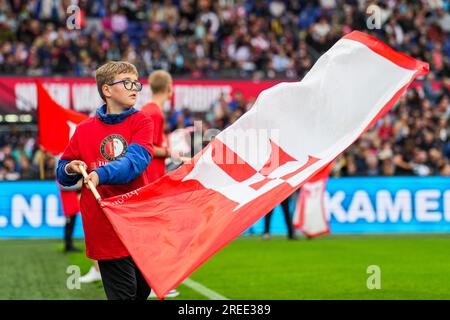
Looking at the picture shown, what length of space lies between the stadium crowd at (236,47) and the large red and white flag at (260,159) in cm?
1303

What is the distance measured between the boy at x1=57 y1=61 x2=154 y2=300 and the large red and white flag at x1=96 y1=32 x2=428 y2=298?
8.0 inches

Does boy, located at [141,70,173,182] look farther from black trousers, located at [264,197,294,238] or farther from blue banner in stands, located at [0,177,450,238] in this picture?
blue banner in stands, located at [0,177,450,238]

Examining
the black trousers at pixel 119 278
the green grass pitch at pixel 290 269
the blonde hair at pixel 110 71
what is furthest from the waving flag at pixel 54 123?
the black trousers at pixel 119 278

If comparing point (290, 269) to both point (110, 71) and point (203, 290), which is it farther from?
point (110, 71)

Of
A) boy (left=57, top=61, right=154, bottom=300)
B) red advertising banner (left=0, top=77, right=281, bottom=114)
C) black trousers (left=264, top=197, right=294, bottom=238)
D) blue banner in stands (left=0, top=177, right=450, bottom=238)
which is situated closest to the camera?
boy (left=57, top=61, right=154, bottom=300)

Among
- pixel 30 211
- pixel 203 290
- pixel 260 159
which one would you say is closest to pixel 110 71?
pixel 260 159

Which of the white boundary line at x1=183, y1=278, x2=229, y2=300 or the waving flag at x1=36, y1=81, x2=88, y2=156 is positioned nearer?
the white boundary line at x1=183, y1=278, x2=229, y2=300

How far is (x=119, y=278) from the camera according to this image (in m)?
6.44

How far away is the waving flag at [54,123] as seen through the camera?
45.0ft

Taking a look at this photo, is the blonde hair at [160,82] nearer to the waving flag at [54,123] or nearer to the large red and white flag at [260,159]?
the large red and white flag at [260,159]

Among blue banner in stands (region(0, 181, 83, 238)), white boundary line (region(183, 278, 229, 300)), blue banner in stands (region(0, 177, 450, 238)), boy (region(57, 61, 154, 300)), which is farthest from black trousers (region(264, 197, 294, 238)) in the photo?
boy (region(57, 61, 154, 300))

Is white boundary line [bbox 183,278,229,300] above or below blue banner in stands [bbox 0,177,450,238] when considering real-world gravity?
above

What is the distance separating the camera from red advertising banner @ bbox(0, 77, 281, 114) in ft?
75.3
